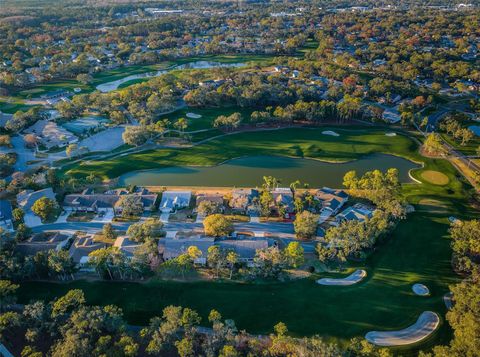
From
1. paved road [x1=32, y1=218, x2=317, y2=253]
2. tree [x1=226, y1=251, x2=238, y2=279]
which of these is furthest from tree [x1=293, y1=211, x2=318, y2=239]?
tree [x1=226, y1=251, x2=238, y2=279]

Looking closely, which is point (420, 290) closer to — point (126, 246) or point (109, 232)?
point (126, 246)

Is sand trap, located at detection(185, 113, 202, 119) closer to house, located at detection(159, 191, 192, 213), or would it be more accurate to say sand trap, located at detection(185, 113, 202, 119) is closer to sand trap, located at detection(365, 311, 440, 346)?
house, located at detection(159, 191, 192, 213)

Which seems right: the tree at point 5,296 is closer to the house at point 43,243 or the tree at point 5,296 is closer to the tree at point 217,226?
the house at point 43,243

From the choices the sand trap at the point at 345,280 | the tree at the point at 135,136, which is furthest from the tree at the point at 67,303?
the tree at the point at 135,136

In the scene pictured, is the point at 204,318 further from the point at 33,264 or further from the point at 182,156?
the point at 182,156

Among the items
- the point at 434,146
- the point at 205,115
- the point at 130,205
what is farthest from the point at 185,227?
the point at 434,146

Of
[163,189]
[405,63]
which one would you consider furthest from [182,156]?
[405,63]

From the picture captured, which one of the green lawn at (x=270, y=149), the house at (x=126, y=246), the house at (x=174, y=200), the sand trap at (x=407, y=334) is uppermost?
the green lawn at (x=270, y=149)
